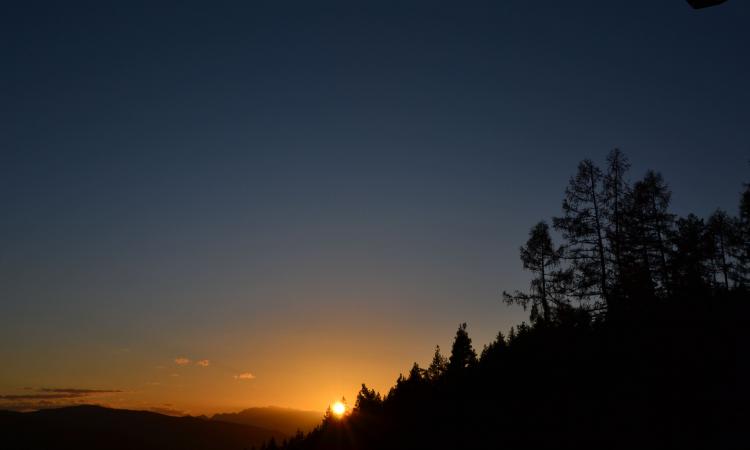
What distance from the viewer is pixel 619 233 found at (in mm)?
28906

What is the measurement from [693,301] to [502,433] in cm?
1332

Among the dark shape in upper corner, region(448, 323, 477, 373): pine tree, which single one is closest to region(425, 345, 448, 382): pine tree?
region(448, 323, 477, 373): pine tree

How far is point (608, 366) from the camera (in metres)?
21.4

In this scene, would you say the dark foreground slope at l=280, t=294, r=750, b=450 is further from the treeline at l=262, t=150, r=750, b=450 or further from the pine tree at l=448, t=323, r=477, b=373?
the pine tree at l=448, t=323, r=477, b=373

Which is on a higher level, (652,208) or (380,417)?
(652,208)

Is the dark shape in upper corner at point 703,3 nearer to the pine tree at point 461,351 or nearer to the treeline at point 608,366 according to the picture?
the treeline at point 608,366

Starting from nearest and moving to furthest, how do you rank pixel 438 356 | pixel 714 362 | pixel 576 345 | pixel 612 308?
pixel 714 362
pixel 576 345
pixel 612 308
pixel 438 356

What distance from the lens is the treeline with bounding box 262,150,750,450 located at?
16938 millimetres

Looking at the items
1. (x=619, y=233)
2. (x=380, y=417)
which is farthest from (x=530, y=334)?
(x=380, y=417)

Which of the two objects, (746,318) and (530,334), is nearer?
(746,318)

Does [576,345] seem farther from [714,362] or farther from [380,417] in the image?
[380,417]

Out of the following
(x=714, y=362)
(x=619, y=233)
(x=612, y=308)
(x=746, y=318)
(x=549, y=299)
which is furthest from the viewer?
(x=549, y=299)

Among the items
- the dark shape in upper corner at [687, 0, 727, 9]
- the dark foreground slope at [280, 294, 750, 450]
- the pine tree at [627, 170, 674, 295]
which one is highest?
the pine tree at [627, 170, 674, 295]

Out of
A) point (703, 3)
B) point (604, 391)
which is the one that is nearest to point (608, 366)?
point (604, 391)
